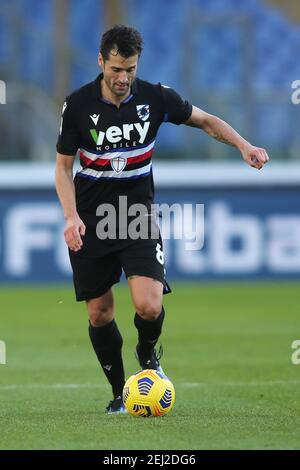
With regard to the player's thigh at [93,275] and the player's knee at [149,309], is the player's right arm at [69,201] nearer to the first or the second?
the player's thigh at [93,275]

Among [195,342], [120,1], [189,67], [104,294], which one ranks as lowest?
[195,342]

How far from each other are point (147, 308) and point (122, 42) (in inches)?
63.4

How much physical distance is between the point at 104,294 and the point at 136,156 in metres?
0.90

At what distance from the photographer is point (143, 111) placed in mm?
6887

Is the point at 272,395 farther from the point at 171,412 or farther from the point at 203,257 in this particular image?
the point at 203,257

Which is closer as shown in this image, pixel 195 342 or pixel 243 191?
pixel 195 342

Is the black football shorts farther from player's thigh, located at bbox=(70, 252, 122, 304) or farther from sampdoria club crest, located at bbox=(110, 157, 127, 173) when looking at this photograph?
sampdoria club crest, located at bbox=(110, 157, 127, 173)

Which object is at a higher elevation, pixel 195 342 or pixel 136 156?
pixel 136 156

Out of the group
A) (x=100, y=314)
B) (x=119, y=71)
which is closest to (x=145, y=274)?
(x=100, y=314)

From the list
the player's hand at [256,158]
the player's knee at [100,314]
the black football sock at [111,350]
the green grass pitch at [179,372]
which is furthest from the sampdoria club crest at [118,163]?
the green grass pitch at [179,372]

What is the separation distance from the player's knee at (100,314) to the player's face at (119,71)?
138 centimetres

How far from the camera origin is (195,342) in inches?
437

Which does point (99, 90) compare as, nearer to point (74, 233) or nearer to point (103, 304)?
point (74, 233)
